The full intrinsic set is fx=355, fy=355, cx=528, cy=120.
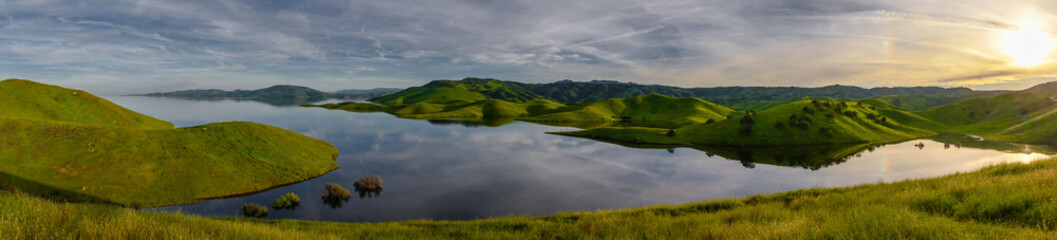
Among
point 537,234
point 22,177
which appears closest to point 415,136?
point 22,177

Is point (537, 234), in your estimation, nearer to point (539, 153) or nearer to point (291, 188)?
point (291, 188)

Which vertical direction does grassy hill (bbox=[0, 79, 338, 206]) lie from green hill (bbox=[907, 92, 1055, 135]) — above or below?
below

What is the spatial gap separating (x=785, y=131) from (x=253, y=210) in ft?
390

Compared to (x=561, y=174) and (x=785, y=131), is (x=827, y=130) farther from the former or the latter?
(x=561, y=174)

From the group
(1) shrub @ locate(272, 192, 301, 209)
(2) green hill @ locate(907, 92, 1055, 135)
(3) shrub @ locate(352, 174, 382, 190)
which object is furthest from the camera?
(2) green hill @ locate(907, 92, 1055, 135)

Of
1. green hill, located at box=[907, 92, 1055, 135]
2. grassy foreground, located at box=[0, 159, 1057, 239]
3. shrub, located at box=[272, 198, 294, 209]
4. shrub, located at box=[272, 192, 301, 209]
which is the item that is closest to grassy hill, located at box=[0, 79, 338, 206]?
shrub, located at box=[272, 192, 301, 209]

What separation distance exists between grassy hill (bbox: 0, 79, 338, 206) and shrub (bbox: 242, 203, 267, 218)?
6.83m

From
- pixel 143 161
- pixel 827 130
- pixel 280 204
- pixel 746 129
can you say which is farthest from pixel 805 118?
pixel 143 161

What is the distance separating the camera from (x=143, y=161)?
40531mm

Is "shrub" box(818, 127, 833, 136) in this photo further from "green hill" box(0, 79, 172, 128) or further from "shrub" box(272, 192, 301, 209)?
"green hill" box(0, 79, 172, 128)

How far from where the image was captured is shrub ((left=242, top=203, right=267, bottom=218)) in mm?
34312

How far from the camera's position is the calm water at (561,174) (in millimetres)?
39094

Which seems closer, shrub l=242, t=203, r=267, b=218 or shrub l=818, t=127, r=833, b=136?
shrub l=242, t=203, r=267, b=218

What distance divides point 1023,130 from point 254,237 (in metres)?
170
